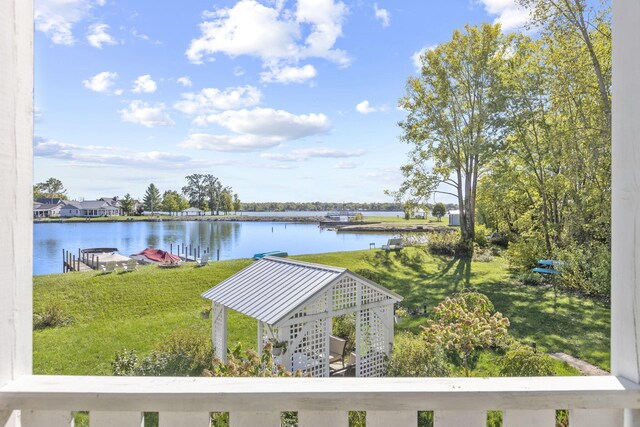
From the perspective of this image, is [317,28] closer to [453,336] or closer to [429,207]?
[429,207]

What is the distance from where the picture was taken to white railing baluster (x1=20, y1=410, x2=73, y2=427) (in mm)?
436

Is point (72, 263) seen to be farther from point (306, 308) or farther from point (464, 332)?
point (464, 332)

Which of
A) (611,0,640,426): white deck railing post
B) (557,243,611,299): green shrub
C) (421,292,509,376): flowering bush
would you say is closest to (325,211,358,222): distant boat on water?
(421,292,509,376): flowering bush

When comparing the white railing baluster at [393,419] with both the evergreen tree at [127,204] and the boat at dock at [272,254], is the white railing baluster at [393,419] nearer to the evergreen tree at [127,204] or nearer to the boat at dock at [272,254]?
the boat at dock at [272,254]

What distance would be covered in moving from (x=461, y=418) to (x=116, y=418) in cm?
43

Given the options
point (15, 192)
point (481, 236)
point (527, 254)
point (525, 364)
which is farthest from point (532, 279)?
point (15, 192)

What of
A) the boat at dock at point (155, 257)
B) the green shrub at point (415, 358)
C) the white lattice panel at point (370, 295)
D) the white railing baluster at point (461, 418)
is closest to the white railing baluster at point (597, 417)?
the white railing baluster at point (461, 418)

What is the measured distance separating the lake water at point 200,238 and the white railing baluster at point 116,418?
2275mm

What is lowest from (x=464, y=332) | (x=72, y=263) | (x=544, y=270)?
(x=464, y=332)

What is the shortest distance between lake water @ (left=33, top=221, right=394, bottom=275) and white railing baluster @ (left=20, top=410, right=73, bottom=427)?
2.22 meters

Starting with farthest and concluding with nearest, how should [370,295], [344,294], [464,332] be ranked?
[370,295], [344,294], [464,332]

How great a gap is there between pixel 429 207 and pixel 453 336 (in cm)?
120

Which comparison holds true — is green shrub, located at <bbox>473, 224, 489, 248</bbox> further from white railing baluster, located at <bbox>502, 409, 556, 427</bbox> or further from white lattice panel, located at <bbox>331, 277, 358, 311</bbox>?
white railing baluster, located at <bbox>502, 409, 556, 427</bbox>

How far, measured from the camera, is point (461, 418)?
441 mm
